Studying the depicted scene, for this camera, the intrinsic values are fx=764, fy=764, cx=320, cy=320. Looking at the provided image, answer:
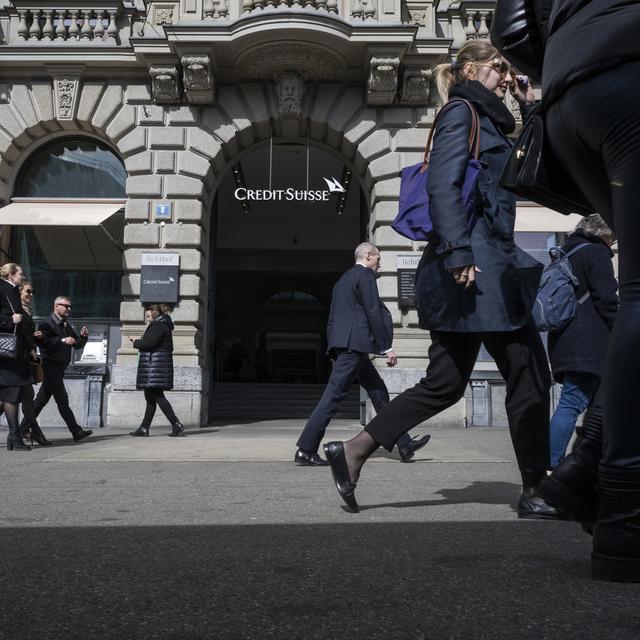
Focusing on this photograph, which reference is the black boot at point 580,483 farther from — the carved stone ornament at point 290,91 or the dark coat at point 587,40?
the carved stone ornament at point 290,91

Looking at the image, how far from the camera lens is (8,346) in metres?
7.36

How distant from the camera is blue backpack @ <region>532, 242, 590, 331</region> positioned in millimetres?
5023

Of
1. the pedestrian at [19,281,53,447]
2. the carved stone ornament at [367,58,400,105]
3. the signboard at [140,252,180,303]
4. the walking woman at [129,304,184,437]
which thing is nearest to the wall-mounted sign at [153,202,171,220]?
the signboard at [140,252,180,303]

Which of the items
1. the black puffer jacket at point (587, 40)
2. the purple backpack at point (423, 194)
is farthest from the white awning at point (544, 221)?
the black puffer jacket at point (587, 40)

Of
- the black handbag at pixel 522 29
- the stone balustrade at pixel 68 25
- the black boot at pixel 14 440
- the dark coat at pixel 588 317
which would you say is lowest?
the black boot at pixel 14 440

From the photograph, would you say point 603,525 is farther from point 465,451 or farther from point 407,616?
point 465,451

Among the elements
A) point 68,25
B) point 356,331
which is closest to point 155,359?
point 356,331

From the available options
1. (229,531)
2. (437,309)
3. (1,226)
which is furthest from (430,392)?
(1,226)

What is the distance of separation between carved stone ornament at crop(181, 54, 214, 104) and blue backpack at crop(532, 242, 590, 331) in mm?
8868

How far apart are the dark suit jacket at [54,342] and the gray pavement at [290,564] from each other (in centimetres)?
410

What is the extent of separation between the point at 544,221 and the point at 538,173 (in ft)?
36.1

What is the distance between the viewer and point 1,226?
13234 millimetres

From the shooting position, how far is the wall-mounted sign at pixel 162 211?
12.7 meters

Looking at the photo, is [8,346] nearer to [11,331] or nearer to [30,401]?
[11,331]
